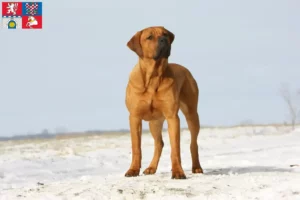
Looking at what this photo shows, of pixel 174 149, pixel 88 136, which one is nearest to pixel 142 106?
pixel 174 149

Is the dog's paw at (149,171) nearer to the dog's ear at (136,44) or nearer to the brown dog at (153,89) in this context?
the brown dog at (153,89)

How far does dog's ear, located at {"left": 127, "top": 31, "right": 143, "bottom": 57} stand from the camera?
8062 mm

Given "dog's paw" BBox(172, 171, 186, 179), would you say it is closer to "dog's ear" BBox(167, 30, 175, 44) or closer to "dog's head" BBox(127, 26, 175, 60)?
"dog's head" BBox(127, 26, 175, 60)

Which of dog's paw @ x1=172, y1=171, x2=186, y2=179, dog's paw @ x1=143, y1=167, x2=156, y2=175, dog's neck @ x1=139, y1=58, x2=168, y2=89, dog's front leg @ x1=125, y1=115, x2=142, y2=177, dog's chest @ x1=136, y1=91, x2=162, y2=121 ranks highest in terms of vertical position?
dog's neck @ x1=139, y1=58, x2=168, y2=89

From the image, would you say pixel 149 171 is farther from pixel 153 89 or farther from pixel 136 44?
pixel 136 44

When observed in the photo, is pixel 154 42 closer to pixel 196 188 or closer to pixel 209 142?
pixel 196 188

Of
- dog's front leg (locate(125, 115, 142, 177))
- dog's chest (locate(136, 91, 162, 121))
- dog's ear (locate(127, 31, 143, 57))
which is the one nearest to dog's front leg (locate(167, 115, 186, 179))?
dog's chest (locate(136, 91, 162, 121))

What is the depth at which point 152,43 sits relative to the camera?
25.8 feet

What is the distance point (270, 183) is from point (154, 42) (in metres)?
2.66

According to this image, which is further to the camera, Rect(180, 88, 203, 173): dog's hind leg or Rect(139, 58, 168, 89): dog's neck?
Rect(180, 88, 203, 173): dog's hind leg

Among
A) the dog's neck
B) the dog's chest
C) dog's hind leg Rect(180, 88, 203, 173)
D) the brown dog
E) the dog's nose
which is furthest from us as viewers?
dog's hind leg Rect(180, 88, 203, 173)

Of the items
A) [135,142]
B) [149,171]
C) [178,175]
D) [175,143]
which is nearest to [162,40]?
[175,143]

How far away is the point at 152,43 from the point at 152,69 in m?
0.42

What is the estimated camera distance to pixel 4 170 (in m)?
14.0
